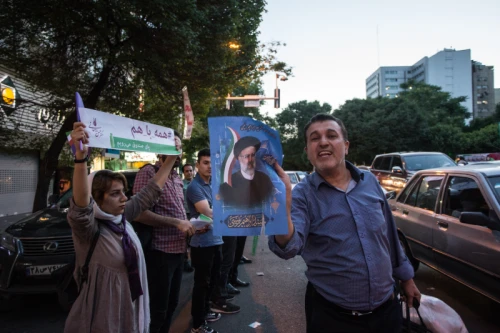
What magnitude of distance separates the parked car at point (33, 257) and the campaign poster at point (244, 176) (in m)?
3.77

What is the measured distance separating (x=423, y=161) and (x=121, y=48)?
30.9 ft

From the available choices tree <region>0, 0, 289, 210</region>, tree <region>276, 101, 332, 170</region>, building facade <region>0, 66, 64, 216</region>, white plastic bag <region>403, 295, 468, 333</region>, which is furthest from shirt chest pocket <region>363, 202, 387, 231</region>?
tree <region>276, 101, 332, 170</region>

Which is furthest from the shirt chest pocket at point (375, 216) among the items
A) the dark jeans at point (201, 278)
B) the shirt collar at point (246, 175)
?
the dark jeans at point (201, 278)

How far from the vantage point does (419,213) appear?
5.02 metres

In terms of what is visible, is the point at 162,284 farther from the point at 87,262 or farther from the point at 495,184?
the point at 495,184

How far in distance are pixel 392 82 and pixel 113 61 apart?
131505 millimetres

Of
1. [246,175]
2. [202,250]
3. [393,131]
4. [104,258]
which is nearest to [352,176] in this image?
[246,175]

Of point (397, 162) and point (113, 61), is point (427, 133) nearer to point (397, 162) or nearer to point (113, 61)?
point (397, 162)

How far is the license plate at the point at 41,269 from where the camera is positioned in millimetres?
4520

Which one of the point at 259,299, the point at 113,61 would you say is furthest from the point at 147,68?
the point at 259,299

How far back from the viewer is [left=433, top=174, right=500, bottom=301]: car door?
3.47 metres

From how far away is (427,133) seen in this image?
3281cm

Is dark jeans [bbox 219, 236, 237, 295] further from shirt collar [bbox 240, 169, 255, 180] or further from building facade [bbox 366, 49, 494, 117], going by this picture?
building facade [bbox 366, 49, 494, 117]

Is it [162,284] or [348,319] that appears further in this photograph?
[162,284]
